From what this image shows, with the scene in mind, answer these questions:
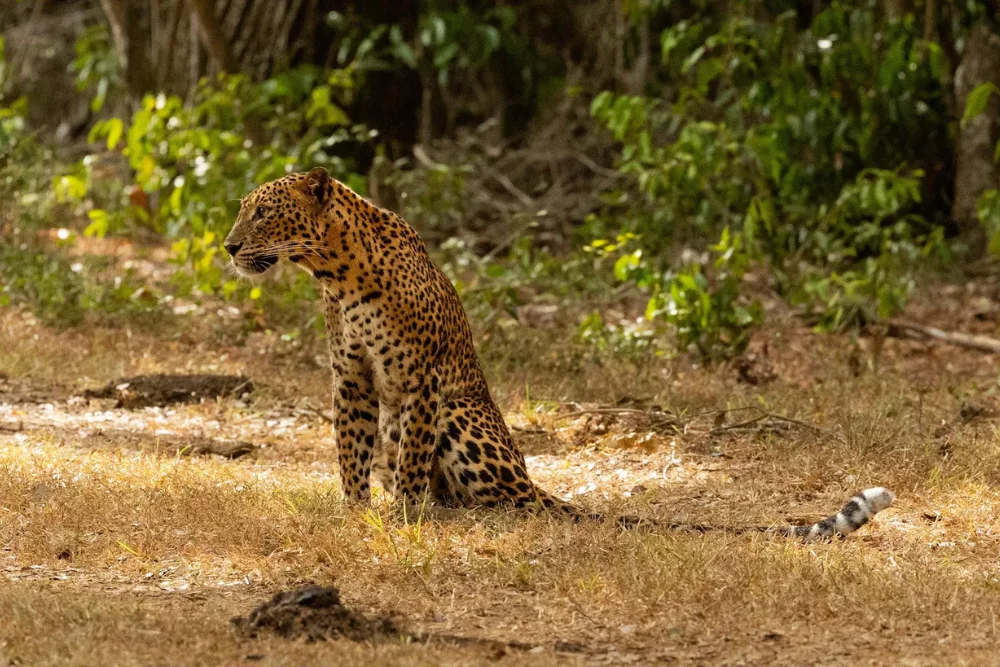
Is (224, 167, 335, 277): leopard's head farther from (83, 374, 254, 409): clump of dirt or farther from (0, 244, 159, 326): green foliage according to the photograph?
(0, 244, 159, 326): green foliage

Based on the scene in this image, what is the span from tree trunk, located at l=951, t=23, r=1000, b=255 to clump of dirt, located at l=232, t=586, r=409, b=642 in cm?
868

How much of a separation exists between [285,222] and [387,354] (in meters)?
0.68

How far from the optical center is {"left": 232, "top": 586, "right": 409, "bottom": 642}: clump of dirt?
182 inches

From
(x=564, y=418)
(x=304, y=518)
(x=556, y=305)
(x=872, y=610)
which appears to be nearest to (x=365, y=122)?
(x=556, y=305)

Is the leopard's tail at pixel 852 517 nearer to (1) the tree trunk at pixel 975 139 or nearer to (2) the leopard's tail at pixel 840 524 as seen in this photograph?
(2) the leopard's tail at pixel 840 524

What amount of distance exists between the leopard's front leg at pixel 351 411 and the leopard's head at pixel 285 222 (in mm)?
394

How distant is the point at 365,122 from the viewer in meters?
14.1

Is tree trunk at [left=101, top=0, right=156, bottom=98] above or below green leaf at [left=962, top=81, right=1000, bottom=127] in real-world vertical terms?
above

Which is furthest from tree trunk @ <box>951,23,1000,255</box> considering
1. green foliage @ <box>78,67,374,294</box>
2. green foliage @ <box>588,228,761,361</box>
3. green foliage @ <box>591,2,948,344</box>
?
green foliage @ <box>78,67,374,294</box>

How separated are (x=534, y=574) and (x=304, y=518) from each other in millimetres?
1033

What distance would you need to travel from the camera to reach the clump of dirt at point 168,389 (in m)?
8.35

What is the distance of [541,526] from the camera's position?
5887mm

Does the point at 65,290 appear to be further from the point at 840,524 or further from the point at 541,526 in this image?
the point at 840,524

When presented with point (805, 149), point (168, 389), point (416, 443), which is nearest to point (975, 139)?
point (805, 149)
